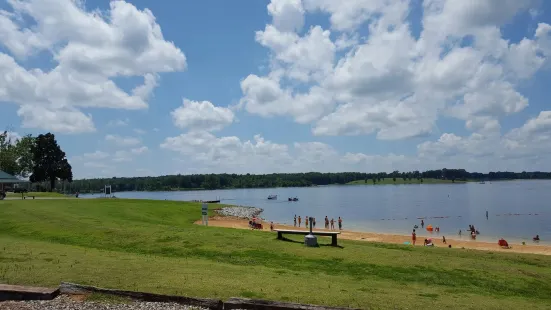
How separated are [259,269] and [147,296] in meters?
5.46

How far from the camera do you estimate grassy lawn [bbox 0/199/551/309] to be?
39.4 feet

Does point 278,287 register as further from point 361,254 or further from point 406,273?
point 361,254

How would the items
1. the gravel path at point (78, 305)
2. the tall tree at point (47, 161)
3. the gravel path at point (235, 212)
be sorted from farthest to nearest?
the tall tree at point (47, 161) < the gravel path at point (235, 212) < the gravel path at point (78, 305)

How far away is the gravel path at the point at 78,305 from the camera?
1005 centimetres

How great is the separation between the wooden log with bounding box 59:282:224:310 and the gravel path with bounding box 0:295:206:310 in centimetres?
18

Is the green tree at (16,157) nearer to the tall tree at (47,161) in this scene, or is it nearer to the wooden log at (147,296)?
the tall tree at (47,161)

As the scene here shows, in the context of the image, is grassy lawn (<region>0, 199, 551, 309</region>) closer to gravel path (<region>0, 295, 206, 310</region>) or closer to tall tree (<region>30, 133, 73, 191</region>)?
gravel path (<region>0, 295, 206, 310</region>)

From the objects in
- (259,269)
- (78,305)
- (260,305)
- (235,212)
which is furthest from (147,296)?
(235,212)

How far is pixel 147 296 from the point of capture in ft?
34.9

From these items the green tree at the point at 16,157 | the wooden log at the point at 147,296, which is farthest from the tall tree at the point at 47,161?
the wooden log at the point at 147,296

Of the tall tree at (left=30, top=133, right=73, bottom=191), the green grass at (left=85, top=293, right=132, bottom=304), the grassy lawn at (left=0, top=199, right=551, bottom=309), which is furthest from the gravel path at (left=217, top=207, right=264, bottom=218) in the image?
the green grass at (left=85, top=293, right=132, bottom=304)

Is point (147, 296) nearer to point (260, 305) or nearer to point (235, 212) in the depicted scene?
point (260, 305)

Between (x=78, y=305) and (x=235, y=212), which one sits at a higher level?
(x=78, y=305)

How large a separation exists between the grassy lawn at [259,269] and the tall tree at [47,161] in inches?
2560
